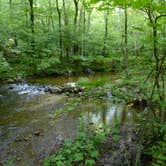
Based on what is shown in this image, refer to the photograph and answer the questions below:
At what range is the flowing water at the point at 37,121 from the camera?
5016 mm

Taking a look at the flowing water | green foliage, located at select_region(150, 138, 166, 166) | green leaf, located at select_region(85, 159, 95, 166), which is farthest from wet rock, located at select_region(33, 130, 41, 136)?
green foliage, located at select_region(150, 138, 166, 166)

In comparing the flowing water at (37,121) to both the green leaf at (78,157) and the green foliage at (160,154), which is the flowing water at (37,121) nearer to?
the green leaf at (78,157)

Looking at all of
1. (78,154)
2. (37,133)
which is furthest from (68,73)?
(78,154)

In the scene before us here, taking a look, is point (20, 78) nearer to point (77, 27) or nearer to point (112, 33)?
point (77, 27)

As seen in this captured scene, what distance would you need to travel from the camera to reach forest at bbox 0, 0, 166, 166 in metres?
3.93

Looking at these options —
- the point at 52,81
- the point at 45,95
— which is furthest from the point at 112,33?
Answer: the point at 45,95

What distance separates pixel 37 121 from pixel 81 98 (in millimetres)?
2890

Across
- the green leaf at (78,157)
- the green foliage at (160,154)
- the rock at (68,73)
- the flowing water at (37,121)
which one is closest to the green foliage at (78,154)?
the green leaf at (78,157)

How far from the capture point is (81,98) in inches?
175

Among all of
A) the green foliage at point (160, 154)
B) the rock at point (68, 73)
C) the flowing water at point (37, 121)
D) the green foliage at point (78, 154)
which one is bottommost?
the rock at point (68, 73)

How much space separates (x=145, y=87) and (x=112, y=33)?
53.1 feet

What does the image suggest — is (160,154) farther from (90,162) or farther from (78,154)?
(78,154)

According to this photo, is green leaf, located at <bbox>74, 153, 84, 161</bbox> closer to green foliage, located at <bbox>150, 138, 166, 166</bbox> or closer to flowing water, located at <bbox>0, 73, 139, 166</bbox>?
flowing water, located at <bbox>0, 73, 139, 166</bbox>

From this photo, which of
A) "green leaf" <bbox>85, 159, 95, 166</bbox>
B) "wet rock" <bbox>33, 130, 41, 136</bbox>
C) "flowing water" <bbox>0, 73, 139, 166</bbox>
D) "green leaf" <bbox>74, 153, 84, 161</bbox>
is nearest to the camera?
"green leaf" <bbox>85, 159, 95, 166</bbox>
